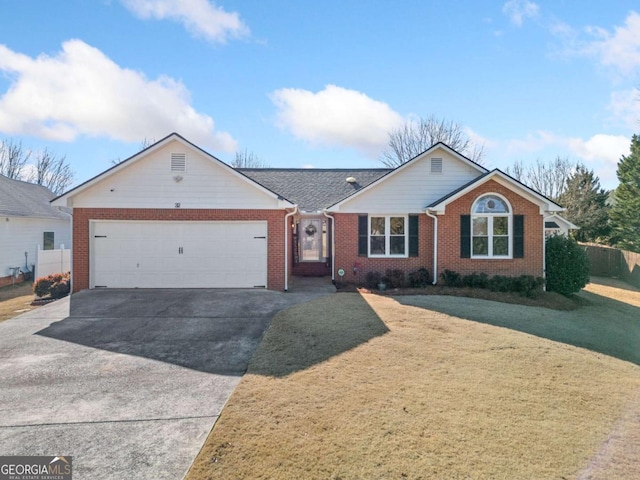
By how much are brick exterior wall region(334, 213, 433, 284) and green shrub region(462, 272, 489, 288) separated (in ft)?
4.72

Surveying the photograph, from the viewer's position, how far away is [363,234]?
14.2m

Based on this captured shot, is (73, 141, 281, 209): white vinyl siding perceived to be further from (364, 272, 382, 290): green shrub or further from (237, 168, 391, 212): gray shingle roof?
(364, 272, 382, 290): green shrub

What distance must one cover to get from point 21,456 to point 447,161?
14476mm

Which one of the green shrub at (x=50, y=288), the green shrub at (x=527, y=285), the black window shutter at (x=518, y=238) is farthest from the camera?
the black window shutter at (x=518, y=238)

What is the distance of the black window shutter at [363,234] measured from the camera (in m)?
14.2

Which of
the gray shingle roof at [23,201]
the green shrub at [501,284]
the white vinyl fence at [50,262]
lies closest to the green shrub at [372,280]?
the green shrub at [501,284]

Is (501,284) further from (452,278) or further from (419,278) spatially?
(419,278)

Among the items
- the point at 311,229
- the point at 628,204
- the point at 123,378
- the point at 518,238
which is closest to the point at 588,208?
the point at 628,204

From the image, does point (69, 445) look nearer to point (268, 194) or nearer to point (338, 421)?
point (338, 421)

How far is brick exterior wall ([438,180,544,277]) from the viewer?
13305mm

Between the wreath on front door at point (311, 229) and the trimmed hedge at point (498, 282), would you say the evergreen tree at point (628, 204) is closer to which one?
the trimmed hedge at point (498, 282)

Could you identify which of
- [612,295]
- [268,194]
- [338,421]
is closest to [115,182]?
[268,194]

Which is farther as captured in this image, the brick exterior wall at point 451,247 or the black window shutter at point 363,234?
the black window shutter at point 363,234

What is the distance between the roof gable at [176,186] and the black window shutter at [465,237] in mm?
6663
